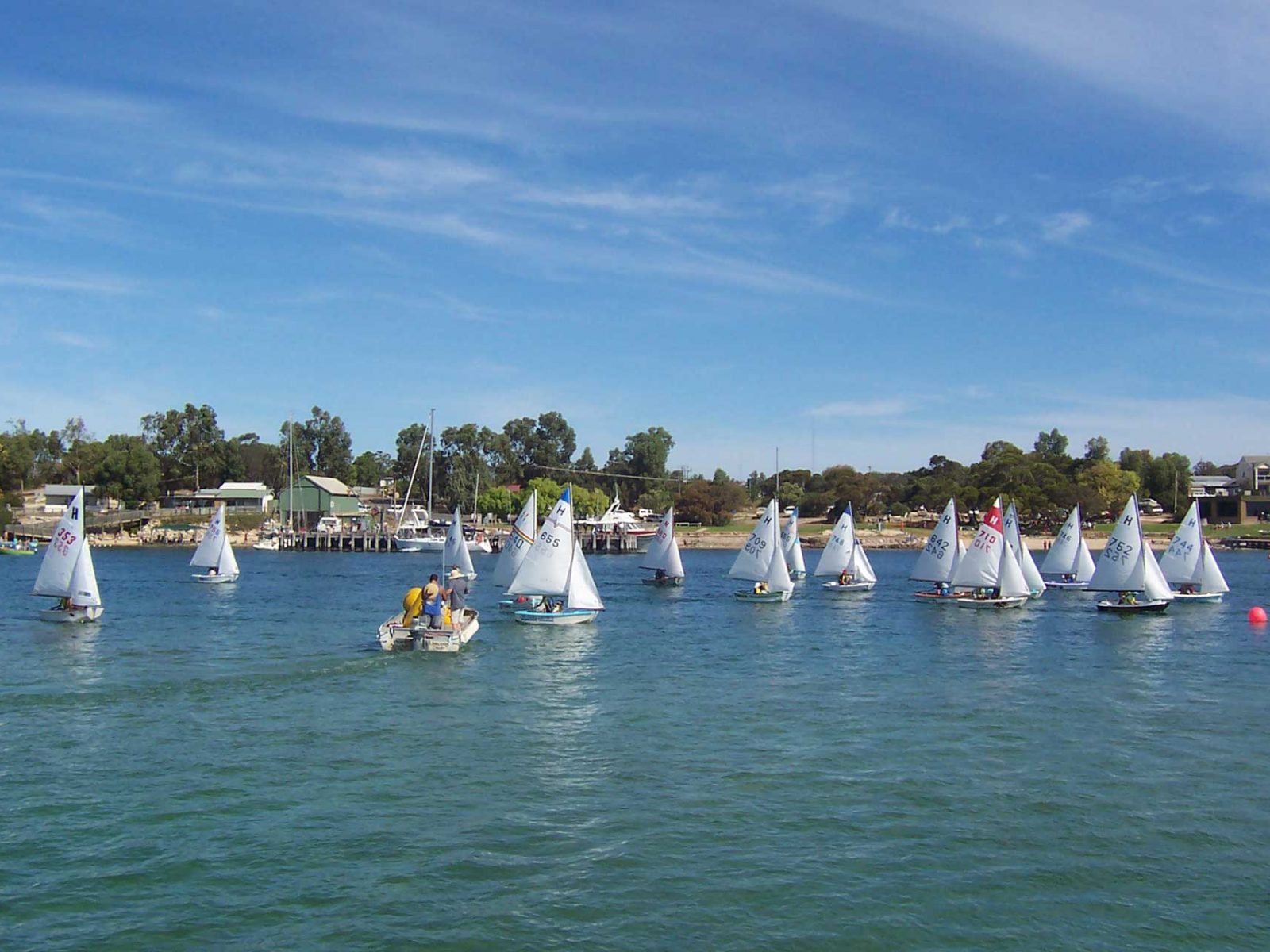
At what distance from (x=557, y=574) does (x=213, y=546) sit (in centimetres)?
4035

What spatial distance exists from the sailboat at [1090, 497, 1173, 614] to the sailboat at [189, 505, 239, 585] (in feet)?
180

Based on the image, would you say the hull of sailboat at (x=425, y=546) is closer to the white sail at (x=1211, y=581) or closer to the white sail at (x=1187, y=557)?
the white sail at (x=1187, y=557)

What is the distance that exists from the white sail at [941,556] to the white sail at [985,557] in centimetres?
673

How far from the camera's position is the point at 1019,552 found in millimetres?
70688

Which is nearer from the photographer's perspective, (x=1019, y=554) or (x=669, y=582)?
(x=1019, y=554)

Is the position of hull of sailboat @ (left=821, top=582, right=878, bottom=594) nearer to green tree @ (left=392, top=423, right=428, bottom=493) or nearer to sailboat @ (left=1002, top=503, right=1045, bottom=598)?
sailboat @ (left=1002, top=503, right=1045, bottom=598)

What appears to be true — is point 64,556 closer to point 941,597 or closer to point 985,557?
point 985,557

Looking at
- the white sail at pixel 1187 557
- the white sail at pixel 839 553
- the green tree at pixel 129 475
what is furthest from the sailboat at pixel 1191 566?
the green tree at pixel 129 475

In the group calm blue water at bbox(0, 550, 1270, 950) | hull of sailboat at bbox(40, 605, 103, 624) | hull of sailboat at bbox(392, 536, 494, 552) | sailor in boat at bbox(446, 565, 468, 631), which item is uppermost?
hull of sailboat at bbox(392, 536, 494, 552)

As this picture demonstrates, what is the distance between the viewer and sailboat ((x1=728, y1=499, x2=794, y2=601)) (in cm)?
6469

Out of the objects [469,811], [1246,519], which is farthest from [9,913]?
[1246,519]

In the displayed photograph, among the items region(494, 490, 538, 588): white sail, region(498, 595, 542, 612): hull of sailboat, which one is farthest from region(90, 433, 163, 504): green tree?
region(498, 595, 542, 612): hull of sailboat

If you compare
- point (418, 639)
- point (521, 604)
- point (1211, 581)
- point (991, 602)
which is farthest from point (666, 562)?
point (418, 639)

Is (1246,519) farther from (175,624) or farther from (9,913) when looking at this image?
(9,913)
